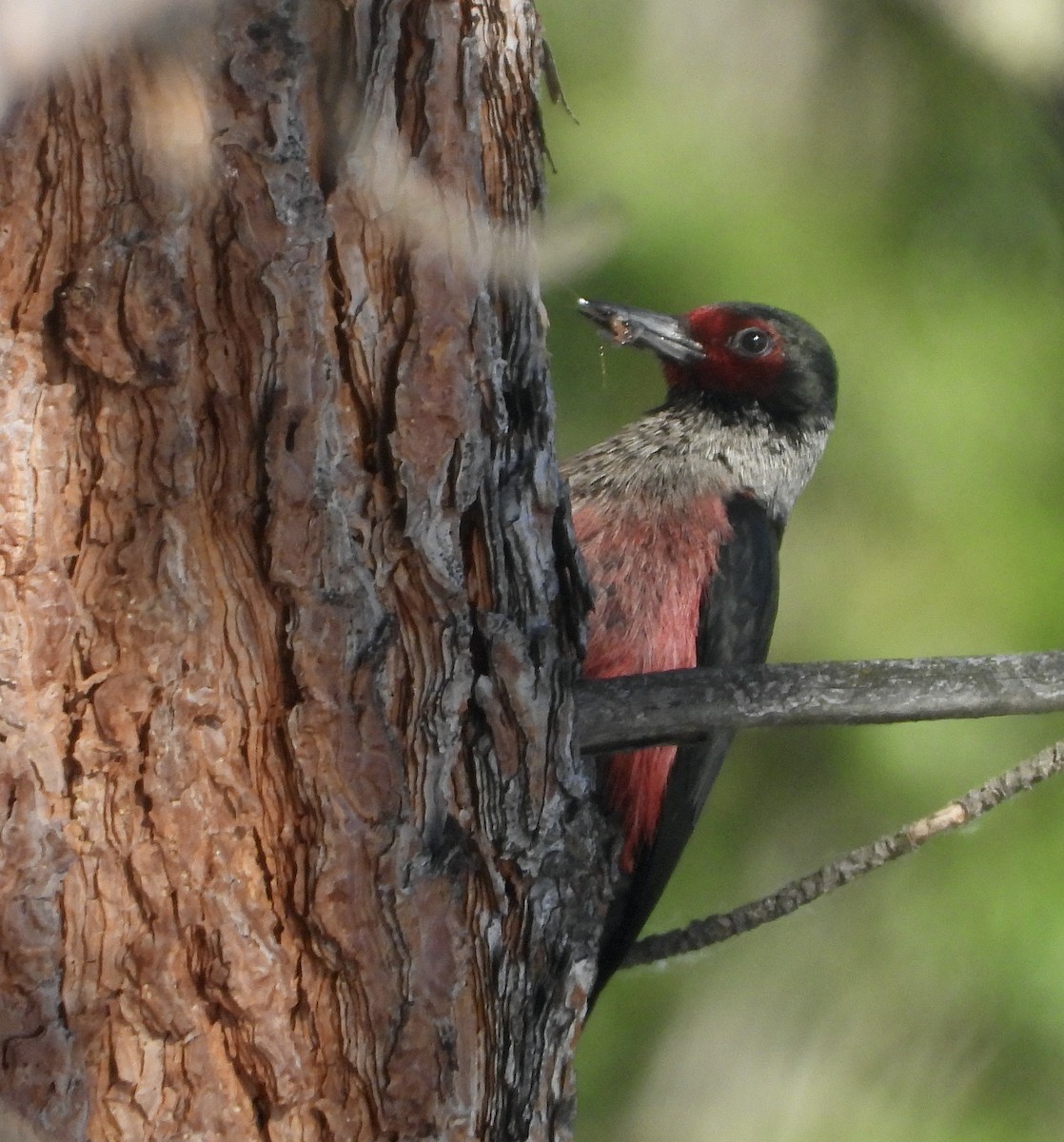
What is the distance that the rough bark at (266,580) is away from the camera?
1.25 m

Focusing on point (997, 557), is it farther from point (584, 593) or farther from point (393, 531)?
point (393, 531)

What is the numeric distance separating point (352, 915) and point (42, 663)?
1.19 feet

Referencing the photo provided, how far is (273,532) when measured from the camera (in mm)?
1315

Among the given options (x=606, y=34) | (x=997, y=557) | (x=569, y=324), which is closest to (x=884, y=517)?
(x=997, y=557)

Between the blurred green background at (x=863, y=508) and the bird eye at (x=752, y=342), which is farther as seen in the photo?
the blurred green background at (x=863, y=508)

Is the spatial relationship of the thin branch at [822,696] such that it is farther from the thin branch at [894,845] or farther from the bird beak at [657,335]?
the bird beak at [657,335]

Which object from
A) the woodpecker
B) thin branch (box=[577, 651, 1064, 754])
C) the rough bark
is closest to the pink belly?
the woodpecker

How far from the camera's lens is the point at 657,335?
8.89 feet

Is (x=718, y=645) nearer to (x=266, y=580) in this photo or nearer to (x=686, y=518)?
(x=686, y=518)

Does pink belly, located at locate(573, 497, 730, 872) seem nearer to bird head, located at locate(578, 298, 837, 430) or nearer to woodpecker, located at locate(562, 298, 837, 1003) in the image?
woodpecker, located at locate(562, 298, 837, 1003)

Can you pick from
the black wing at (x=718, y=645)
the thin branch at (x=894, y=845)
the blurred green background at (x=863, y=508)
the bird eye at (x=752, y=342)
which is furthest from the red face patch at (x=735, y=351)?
the thin branch at (x=894, y=845)

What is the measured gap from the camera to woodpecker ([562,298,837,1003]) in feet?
7.43

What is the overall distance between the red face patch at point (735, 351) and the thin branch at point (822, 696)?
1.36 meters

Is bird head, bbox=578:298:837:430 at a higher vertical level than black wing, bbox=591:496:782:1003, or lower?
higher
